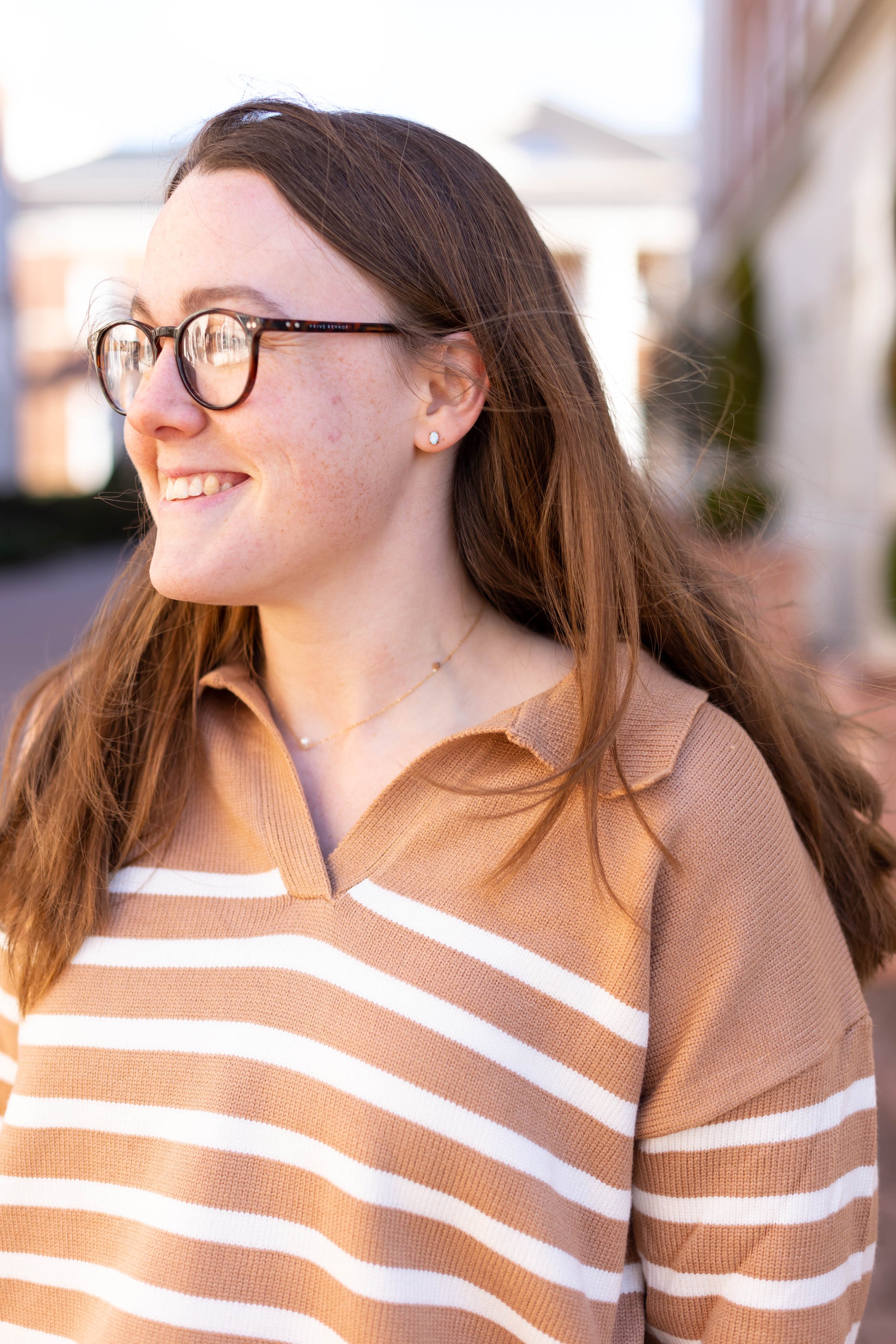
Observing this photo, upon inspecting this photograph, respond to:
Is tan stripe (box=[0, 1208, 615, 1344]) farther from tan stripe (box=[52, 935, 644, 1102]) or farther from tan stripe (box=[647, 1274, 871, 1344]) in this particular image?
tan stripe (box=[52, 935, 644, 1102])

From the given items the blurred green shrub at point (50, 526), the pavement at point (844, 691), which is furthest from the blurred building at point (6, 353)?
the pavement at point (844, 691)

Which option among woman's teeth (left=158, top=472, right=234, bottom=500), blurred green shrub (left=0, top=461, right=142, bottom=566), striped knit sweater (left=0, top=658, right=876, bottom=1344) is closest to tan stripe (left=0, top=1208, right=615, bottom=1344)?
striped knit sweater (left=0, top=658, right=876, bottom=1344)

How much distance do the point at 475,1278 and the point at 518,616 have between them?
910 mm

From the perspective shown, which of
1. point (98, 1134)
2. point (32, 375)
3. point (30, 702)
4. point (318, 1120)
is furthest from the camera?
point (32, 375)

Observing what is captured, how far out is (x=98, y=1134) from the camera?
1.59m

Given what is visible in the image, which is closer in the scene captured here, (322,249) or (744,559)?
(322,249)

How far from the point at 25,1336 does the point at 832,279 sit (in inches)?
481

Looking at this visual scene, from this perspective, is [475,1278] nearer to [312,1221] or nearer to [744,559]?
[312,1221]

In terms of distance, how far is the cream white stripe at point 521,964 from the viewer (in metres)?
1.49

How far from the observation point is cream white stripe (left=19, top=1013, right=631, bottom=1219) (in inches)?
57.5

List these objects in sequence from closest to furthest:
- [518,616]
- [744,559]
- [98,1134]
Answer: [98,1134] < [518,616] < [744,559]

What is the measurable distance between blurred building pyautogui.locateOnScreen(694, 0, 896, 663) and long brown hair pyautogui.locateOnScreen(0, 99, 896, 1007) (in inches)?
182

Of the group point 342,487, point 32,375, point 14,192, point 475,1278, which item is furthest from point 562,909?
point 14,192

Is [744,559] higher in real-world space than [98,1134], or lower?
higher
